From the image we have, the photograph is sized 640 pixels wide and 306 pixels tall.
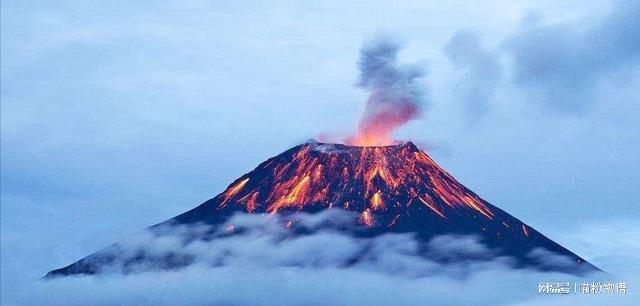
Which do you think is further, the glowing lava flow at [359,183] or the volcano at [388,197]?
the glowing lava flow at [359,183]

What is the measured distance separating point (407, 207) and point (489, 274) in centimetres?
716

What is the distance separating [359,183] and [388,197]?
7.67 ft

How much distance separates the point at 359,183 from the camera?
8819 centimetres

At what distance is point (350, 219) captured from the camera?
8900 cm

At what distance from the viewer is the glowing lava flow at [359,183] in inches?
3472

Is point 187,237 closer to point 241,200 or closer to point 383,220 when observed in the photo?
point 241,200

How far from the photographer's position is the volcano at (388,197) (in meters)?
86.9

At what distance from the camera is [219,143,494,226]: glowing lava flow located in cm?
8819

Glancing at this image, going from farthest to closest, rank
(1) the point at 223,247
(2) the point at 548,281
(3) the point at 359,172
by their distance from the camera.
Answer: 1. (1) the point at 223,247
2. (3) the point at 359,172
3. (2) the point at 548,281

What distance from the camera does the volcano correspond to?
8688 cm

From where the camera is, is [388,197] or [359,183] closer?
[359,183]

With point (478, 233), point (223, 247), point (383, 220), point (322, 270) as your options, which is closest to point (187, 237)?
point (223, 247)

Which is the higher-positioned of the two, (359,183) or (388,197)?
(359,183)

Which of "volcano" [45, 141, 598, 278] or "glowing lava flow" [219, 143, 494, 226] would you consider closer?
"volcano" [45, 141, 598, 278]
